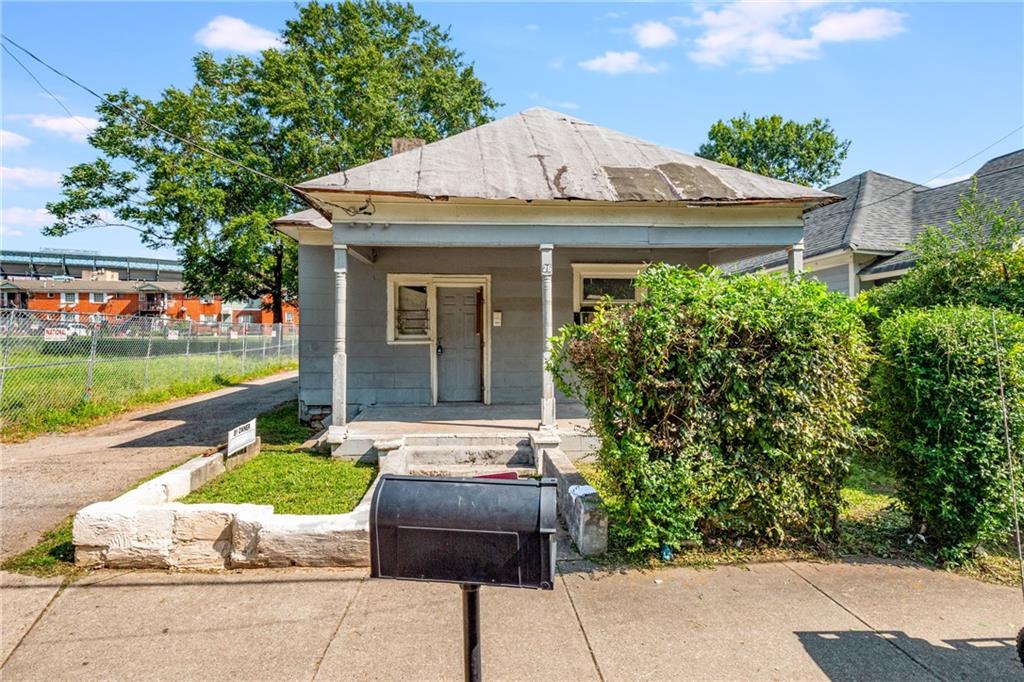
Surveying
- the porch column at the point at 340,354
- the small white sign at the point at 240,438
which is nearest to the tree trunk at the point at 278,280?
the porch column at the point at 340,354

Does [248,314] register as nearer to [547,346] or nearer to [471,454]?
[547,346]

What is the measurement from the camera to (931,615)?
3145mm

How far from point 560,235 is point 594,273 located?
2.25 m

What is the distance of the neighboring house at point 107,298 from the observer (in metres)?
48.3

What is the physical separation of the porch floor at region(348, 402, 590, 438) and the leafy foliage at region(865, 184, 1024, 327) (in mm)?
4339

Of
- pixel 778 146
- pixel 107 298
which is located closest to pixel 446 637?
pixel 778 146

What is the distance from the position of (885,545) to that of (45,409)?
12.5 metres

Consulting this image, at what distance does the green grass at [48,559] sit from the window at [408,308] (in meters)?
5.22

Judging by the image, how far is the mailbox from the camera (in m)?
1.55

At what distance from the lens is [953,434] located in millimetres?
3662

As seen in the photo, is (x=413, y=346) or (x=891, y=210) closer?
(x=413, y=346)

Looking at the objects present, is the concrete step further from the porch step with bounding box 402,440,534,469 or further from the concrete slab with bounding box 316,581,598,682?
the concrete slab with bounding box 316,581,598,682

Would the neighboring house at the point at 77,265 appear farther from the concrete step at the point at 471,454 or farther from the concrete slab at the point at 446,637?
the concrete slab at the point at 446,637

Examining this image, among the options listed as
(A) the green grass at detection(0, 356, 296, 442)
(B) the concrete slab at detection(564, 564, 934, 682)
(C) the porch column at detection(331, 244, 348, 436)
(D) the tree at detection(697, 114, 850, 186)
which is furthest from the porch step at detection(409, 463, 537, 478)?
(D) the tree at detection(697, 114, 850, 186)
